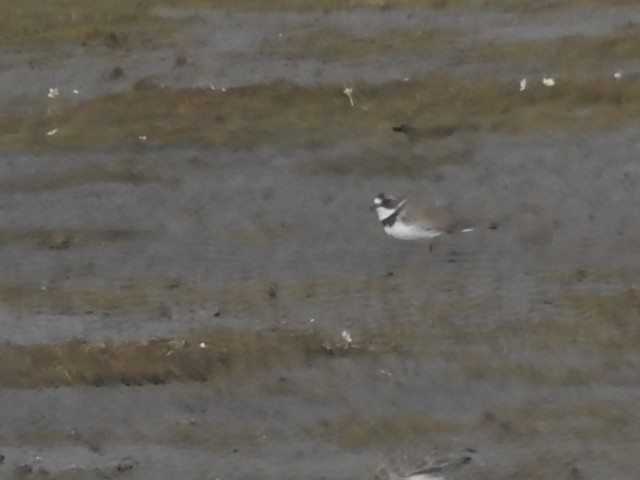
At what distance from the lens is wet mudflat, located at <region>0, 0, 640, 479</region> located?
1586 centimetres

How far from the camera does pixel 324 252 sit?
1728cm

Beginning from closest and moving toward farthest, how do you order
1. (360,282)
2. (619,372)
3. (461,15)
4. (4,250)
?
(619,372)
(360,282)
(4,250)
(461,15)

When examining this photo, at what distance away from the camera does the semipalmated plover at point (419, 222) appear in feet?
55.0

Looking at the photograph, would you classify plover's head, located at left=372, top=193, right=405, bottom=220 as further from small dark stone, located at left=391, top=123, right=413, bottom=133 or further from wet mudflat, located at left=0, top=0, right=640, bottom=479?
small dark stone, located at left=391, top=123, right=413, bottom=133

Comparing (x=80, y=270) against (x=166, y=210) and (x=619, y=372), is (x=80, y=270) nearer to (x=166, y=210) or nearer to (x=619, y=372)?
(x=166, y=210)

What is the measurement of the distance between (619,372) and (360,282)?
3.67 metres

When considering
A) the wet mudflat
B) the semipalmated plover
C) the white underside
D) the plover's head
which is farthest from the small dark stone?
the white underside

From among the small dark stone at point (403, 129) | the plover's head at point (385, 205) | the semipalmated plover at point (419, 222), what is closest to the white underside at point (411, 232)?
the semipalmated plover at point (419, 222)

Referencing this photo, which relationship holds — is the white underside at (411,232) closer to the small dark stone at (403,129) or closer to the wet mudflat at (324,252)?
the wet mudflat at (324,252)

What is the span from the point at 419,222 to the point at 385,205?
0.67m

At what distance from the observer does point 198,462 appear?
15891 mm

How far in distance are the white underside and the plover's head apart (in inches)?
10.0

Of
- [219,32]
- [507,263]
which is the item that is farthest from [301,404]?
[219,32]

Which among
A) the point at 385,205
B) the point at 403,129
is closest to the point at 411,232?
the point at 385,205
